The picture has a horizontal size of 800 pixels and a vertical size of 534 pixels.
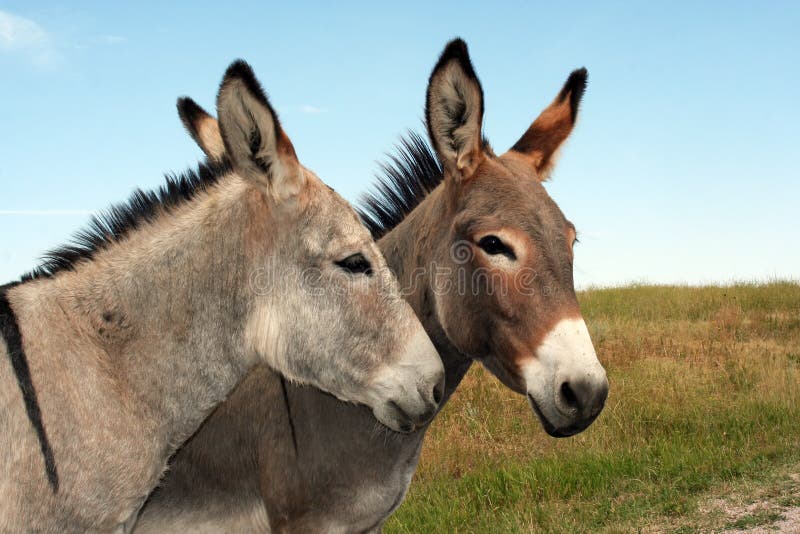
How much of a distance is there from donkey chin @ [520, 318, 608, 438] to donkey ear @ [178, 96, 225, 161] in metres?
2.52

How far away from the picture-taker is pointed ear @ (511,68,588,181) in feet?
15.0

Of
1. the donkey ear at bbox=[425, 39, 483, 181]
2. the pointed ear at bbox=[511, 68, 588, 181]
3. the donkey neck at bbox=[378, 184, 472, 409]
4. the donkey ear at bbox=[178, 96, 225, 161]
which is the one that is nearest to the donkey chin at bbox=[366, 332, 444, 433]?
the donkey neck at bbox=[378, 184, 472, 409]

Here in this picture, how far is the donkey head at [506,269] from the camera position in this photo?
3.31 metres

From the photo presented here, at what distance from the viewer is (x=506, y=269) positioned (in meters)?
3.58

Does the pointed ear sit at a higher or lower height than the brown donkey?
higher

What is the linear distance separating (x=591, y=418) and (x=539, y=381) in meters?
0.32

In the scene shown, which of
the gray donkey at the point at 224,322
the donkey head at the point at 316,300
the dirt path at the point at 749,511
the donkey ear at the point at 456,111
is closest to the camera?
the gray donkey at the point at 224,322

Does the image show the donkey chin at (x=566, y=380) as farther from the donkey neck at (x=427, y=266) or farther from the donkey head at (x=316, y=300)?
the donkey neck at (x=427, y=266)

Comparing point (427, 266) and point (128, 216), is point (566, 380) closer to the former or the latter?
point (427, 266)

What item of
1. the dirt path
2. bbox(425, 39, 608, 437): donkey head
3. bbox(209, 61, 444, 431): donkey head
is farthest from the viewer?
Answer: the dirt path

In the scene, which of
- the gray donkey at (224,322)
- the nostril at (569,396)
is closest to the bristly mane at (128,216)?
the gray donkey at (224,322)

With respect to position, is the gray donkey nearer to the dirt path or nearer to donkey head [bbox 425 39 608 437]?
donkey head [bbox 425 39 608 437]

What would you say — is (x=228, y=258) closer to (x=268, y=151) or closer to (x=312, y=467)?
(x=268, y=151)

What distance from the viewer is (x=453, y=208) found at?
13.1 feet
